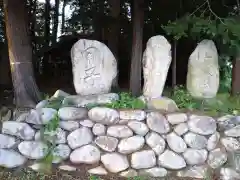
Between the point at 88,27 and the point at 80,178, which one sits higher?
the point at 88,27

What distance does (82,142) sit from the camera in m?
3.66

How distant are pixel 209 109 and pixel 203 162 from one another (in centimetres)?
64

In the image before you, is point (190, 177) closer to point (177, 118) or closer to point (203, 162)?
point (203, 162)

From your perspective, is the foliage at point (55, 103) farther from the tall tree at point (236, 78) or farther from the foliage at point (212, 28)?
the tall tree at point (236, 78)

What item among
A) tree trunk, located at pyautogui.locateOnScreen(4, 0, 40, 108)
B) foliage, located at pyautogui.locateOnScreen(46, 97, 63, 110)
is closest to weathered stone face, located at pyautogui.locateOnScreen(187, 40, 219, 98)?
foliage, located at pyautogui.locateOnScreen(46, 97, 63, 110)

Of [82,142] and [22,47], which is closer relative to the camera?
[82,142]

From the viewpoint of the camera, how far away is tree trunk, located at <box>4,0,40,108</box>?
4.23m

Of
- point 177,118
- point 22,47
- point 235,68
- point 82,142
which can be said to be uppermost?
point 22,47

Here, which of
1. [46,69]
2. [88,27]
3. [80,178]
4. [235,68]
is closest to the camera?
[80,178]

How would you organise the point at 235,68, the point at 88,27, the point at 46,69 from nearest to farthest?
the point at 235,68
the point at 46,69
the point at 88,27

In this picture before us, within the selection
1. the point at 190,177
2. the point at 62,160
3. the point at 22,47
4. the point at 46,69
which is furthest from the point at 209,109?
the point at 46,69

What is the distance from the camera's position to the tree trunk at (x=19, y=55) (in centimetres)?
423

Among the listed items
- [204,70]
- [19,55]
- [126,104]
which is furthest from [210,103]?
[19,55]

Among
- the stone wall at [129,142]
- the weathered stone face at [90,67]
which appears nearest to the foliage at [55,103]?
the stone wall at [129,142]
